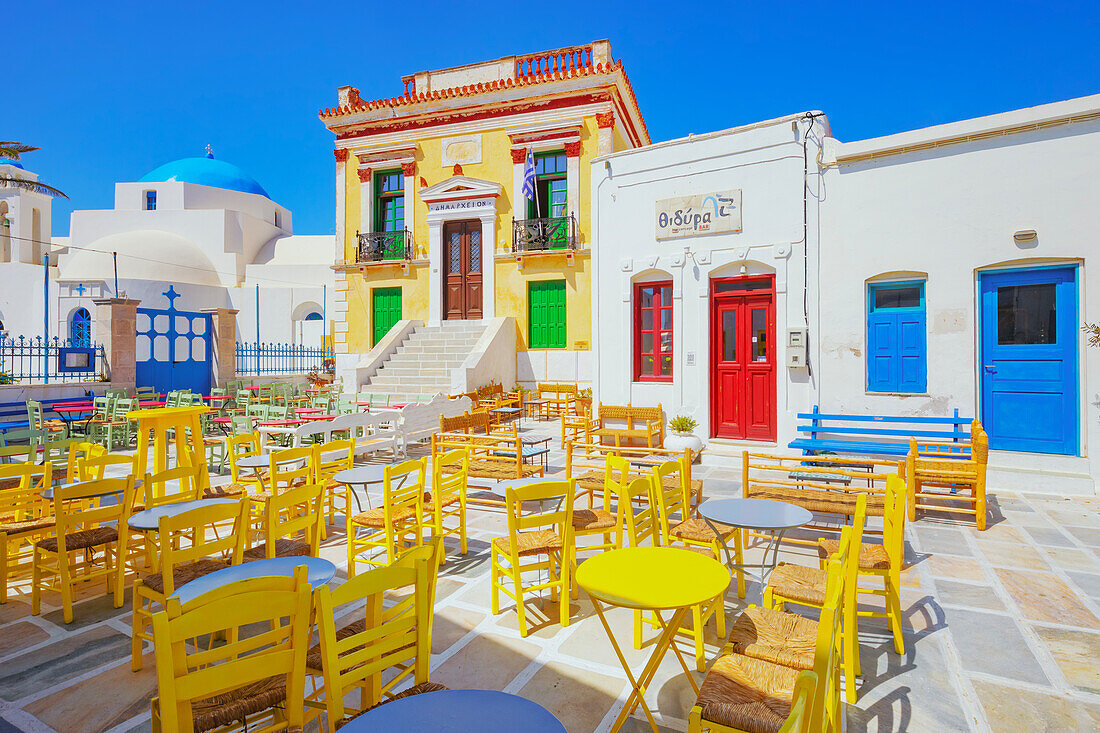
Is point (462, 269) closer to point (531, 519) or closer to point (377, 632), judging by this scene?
point (531, 519)

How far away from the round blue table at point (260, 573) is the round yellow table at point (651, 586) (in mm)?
1338

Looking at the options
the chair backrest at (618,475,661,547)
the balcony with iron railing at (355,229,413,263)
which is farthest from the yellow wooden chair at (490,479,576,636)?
the balcony with iron railing at (355,229,413,263)

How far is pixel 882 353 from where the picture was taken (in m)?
8.37

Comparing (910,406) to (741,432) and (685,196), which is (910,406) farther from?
(685,196)

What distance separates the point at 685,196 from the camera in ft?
32.5

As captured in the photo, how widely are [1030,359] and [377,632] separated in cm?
877

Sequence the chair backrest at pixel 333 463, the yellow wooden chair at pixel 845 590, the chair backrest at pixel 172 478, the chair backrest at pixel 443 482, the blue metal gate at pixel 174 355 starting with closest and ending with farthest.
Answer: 1. the yellow wooden chair at pixel 845 590
2. the chair backrest at pixel 172 478
3. the chair backrest at pixel 443 482
4. the chair backrest at pixel 333 463
5. the blue metal gate at pixel 174 355

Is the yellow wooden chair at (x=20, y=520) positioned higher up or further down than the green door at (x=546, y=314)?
further down

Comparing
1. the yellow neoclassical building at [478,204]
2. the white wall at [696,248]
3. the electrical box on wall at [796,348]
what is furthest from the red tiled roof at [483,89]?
the electrical box on wall at [796,348]

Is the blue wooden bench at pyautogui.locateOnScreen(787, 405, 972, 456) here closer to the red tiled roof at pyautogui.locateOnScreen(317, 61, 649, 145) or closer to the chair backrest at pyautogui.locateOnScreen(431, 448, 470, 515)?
the chair backrest at pyautogui.locateOnScreen(431, 448, 470, 515)

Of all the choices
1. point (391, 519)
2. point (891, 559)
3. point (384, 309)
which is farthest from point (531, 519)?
point (384, 309)

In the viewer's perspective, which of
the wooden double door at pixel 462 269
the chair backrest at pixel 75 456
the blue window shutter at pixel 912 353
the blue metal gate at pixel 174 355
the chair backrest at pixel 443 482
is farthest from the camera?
the wooden double door at pixel 462 269

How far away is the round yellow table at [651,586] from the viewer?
2.61 m

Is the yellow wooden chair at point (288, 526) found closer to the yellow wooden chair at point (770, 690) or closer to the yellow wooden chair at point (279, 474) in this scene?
the yellow wooden chair at point (279, 474)
